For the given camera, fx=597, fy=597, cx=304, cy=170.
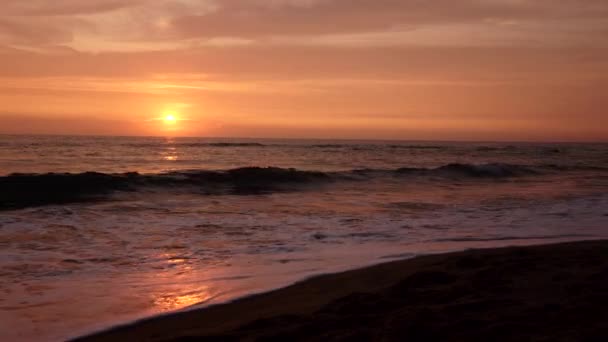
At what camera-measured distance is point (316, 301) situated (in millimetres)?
5418

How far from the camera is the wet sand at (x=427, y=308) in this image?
4051 mm

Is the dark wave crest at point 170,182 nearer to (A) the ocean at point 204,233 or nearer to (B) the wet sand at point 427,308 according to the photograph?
(A) the ocean at point 204,233

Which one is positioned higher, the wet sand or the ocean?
the wet sand

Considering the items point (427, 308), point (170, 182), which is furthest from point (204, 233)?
point (170, 182)

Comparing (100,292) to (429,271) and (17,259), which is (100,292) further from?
(429,271)

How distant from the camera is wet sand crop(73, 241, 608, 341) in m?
4.05

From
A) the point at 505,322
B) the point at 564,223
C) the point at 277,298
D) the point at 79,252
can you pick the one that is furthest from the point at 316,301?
the point at 564,223

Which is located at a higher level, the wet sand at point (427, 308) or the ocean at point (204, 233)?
the wet sand at point (427, 308)

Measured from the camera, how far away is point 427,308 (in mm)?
4672

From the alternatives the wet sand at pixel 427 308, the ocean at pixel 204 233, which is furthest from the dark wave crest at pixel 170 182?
the wet sand at pixel 427 308

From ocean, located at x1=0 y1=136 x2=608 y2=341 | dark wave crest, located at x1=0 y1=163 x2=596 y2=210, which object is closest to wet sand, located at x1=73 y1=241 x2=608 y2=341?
ocean, located at x1=0 y1=136 x2=608 y2=341

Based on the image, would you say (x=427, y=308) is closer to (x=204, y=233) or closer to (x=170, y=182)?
(x=204, y=233)

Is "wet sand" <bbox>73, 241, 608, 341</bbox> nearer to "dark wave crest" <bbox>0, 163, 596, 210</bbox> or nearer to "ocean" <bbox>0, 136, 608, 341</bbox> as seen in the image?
"ocean" <bbox>0, 136, 608, 341</bbox>

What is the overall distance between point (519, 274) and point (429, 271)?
35.6 inches
